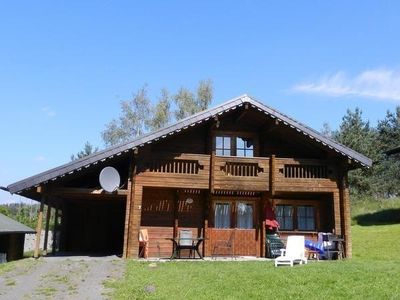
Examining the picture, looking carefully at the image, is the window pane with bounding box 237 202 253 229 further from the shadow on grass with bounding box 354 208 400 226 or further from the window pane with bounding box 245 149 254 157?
the shadow on grass with bounding box 354 208 400 226

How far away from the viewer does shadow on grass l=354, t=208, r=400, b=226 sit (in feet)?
94.1

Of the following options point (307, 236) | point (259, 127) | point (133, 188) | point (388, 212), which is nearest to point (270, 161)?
point (259, 127)

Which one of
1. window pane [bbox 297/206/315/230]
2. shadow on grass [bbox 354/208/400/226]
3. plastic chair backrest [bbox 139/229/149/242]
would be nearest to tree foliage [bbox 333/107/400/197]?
shadow on grass [bbox 354/208/400/226]

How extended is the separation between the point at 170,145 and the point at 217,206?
280cm

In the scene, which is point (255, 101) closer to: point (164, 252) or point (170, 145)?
point (170, 145)

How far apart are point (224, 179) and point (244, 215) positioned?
200cm

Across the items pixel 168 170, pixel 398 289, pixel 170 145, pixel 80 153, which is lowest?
pixel 398 289

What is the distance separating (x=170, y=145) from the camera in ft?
55.4

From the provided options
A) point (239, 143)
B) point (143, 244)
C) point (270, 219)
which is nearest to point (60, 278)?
point (143, 244)

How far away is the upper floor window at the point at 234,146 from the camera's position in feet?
56.3

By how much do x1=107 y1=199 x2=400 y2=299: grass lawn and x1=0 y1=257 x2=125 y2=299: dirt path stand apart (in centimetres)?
45

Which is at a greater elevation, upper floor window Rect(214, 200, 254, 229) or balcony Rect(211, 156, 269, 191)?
balcony Rect(211, 156, 269, 191)

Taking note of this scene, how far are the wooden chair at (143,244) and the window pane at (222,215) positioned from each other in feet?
8.40

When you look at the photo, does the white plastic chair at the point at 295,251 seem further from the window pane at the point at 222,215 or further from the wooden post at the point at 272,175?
the window pane at the point at 222,215
